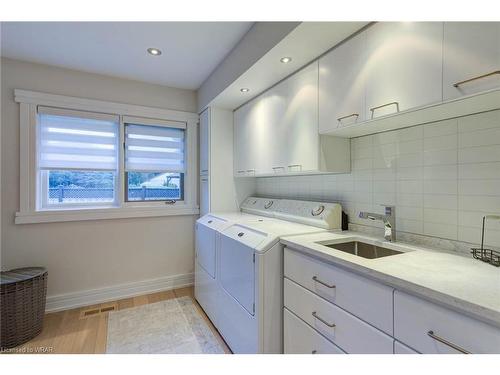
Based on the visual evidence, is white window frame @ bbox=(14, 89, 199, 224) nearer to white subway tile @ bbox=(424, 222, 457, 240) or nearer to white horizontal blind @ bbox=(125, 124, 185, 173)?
white horizontal blind @ bbox=(125, 124, 185, 173)

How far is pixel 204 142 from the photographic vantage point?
2.97 metres

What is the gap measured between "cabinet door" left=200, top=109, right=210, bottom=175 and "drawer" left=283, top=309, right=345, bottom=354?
6.11 feet

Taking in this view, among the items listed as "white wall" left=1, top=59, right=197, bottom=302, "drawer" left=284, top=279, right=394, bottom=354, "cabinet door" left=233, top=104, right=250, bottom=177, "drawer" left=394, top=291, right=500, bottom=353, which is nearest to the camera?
"drawer" left=394, top=291, right=500, bottom=353

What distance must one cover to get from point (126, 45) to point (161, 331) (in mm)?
2418

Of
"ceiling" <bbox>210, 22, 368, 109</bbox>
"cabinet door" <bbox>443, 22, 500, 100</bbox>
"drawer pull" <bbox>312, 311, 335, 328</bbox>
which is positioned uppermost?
"ceiling" <bbox>210, 22, 368, 109</bbox>

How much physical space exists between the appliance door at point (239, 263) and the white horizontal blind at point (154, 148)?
A: 1414 mm

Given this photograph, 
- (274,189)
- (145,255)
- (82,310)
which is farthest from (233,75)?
(82,310)

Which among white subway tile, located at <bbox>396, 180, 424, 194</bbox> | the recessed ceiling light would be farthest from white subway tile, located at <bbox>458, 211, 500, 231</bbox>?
the recessed ceiling light

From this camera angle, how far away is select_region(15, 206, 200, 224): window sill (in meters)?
2.38

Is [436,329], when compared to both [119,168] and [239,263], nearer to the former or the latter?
[239,263]

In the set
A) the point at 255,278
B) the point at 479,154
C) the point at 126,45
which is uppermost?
the point at 126,45

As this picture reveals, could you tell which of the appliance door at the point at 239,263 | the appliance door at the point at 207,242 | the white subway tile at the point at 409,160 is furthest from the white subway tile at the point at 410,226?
the appliance door at the point at 207,242

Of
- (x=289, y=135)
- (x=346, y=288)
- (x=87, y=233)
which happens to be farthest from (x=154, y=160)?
(x=346, y=288)

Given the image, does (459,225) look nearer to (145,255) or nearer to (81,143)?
(145,255)
